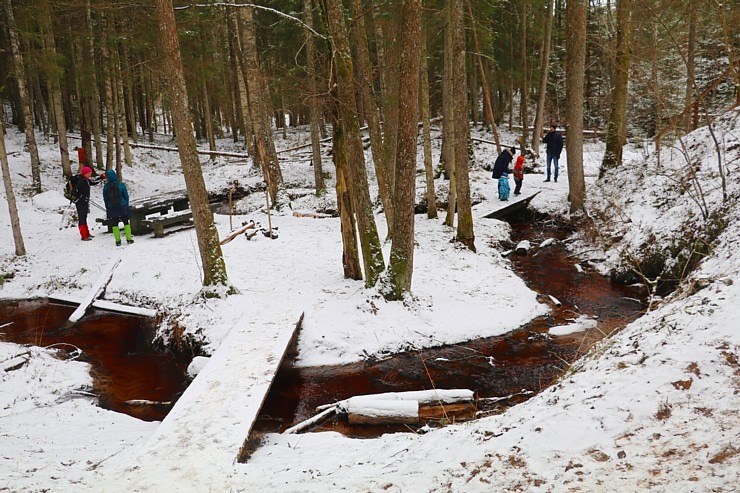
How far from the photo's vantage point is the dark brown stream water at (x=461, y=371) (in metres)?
6.21

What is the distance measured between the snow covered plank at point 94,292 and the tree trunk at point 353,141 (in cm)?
599

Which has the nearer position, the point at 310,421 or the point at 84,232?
the point at 310,421

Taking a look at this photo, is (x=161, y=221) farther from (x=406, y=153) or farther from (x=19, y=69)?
(x=406, y=153)

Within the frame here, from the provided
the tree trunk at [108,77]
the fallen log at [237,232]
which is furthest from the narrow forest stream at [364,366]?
the tree trunk at [108,77]

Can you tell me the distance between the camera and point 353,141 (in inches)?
331

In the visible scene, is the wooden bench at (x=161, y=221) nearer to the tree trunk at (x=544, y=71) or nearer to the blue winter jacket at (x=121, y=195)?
the blue winter jacket at (x=121, y=195)

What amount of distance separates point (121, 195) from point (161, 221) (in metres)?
1.33

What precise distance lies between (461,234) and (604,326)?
14.7 ft

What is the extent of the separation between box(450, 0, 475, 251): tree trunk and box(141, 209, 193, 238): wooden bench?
7.63 m

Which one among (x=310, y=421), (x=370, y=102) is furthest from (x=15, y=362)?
(x=370, y=102)

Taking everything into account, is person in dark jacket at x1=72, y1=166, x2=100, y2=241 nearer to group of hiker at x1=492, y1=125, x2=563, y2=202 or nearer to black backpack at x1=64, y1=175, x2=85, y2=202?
black backpack at x1=64, y1=175, x2=85, y2=202

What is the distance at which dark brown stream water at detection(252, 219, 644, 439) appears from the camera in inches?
245

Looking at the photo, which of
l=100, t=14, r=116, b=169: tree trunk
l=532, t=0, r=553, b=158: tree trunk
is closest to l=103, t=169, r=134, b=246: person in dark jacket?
l=100, t=14, r=116, b=169: tree trunk

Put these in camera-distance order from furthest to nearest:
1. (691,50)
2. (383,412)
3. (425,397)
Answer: (691,50) < (425,397) < (383,412)
